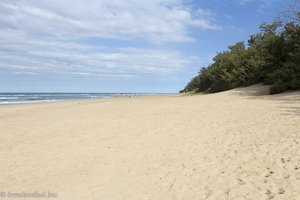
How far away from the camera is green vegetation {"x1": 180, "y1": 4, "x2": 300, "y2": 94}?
19.9 metres

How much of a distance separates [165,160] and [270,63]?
Result: 62.0 feet

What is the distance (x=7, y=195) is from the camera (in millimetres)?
6656

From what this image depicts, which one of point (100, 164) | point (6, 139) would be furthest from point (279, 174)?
point (6, 139)

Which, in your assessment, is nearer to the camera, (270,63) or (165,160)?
(165,160)

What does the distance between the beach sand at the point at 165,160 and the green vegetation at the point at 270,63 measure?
802cm

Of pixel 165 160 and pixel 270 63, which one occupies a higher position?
pixel 270 63

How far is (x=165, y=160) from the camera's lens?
8.39 m

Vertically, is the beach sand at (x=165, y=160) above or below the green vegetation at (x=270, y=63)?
below

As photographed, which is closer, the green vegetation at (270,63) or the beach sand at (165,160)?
the beach sand at (165,160)

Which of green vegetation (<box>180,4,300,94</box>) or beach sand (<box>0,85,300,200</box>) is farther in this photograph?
green vegetation (<box>180,4,300,94</box>)

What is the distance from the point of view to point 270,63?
24.6m

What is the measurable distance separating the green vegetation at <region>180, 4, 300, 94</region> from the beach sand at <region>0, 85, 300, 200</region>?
802 centimetres

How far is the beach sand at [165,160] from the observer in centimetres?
628

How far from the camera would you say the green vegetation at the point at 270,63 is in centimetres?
1988
